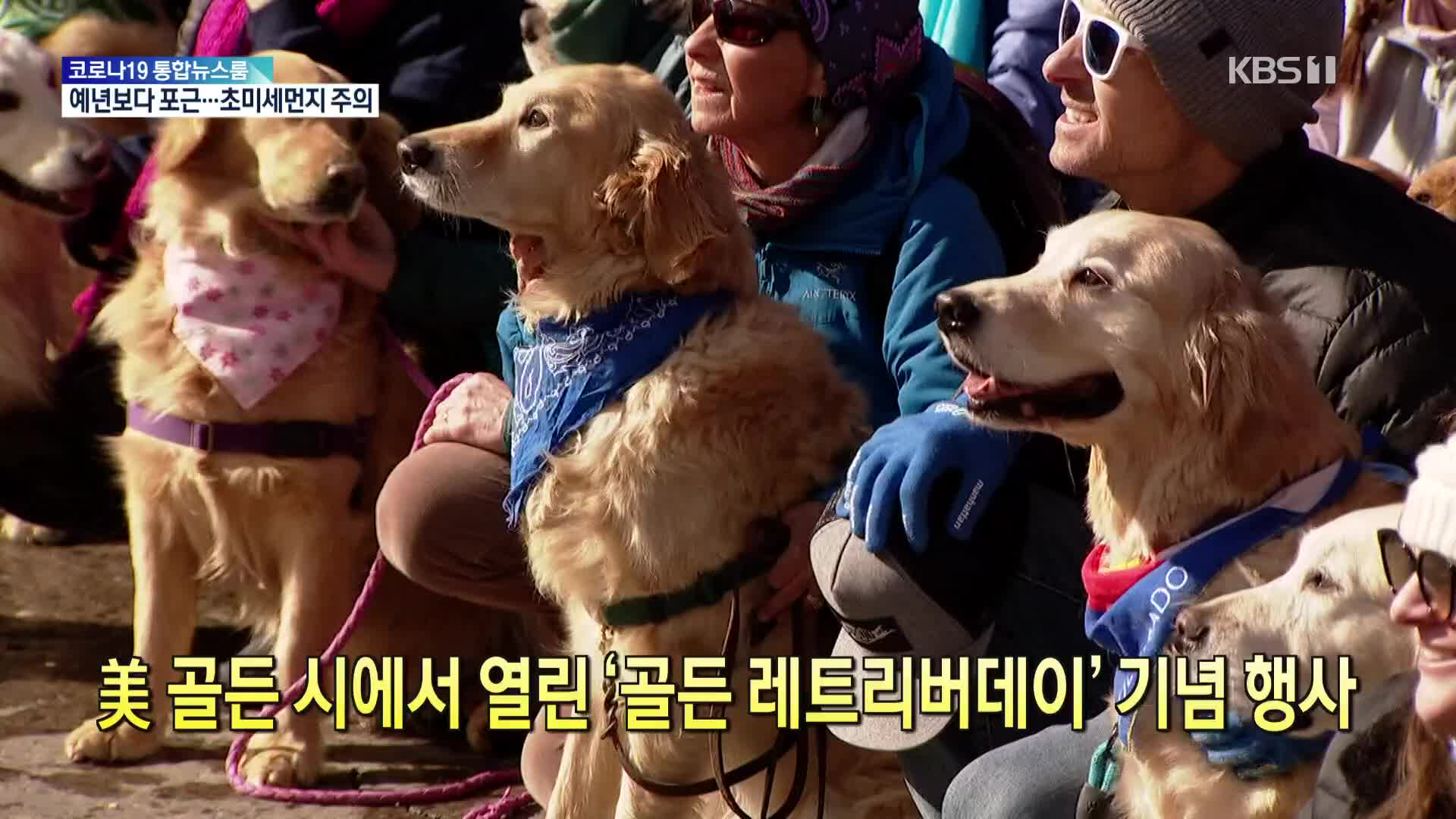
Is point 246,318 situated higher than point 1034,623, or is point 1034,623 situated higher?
point 246,318

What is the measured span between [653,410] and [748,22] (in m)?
0.72

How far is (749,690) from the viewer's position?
3.31 meters

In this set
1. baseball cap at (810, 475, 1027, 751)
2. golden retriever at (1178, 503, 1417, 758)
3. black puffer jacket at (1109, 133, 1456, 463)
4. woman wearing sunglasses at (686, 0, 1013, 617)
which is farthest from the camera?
woman wearing sunglasses at (686, 0, 1013, 617)

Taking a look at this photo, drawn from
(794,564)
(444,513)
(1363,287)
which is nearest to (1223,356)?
(1363,287)

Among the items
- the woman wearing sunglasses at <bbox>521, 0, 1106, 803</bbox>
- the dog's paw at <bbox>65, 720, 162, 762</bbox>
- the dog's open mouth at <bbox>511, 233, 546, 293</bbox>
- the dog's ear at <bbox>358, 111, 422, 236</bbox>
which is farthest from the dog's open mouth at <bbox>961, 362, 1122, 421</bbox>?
the dog's paw at <bbox>65, 720, 162, 762</bbox>

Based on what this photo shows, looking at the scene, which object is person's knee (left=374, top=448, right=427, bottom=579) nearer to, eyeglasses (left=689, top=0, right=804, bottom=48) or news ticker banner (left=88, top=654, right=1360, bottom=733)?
news ticker banner (left=88, top=654, right=1360, bottom=733)

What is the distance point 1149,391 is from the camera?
102 inches

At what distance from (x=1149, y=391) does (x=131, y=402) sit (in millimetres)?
2550

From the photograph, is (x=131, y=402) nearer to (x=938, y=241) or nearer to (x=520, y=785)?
(x=520, y=785)

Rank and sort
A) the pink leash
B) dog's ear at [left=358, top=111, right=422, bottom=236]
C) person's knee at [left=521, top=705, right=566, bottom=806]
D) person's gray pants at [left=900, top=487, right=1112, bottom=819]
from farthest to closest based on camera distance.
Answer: dog's ear at [left=358, top=111, right=422, bottom=236] < the pink leash < person's knee at [left=521, top=705, right=566, bottom=806] < person's gray pants at [left=900, top=487, right=1112, bottom=819]

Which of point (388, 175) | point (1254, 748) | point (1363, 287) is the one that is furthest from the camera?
point (388, 175)

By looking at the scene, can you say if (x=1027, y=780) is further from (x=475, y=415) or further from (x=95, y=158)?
(x=95, y=158)

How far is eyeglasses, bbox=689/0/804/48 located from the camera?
3355mm

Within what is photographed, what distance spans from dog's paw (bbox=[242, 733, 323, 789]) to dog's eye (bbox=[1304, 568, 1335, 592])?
249cm
